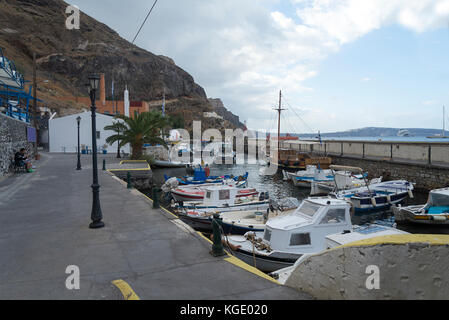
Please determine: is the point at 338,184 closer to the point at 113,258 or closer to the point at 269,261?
the point at 269,261

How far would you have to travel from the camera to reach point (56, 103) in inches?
2670

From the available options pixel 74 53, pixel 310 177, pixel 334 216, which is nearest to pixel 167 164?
pixel 310 177

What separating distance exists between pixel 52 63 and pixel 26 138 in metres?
99.6

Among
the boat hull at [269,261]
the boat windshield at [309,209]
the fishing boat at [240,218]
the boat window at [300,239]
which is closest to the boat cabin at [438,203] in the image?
the fishing boat at [240,218]

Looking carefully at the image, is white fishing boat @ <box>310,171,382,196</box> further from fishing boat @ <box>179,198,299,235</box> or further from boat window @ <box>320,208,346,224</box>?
boat window @ <box>320,208,346,224</box>

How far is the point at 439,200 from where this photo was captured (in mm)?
15445

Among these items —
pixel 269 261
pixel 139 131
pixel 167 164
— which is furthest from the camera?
pixel 167 164

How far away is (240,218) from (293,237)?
13.1 ft

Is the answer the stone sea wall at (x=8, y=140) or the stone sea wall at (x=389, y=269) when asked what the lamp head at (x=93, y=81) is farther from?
the stone sea wall at (x=8, y=140)

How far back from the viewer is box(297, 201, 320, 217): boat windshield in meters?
10.7

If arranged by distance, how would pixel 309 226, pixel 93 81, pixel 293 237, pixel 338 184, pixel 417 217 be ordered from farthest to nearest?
pixel 338 184, pixel 417 217, pixel 309 226, pixel 293 237, pixel 93 81

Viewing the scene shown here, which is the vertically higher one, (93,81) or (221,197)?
(93,81)
